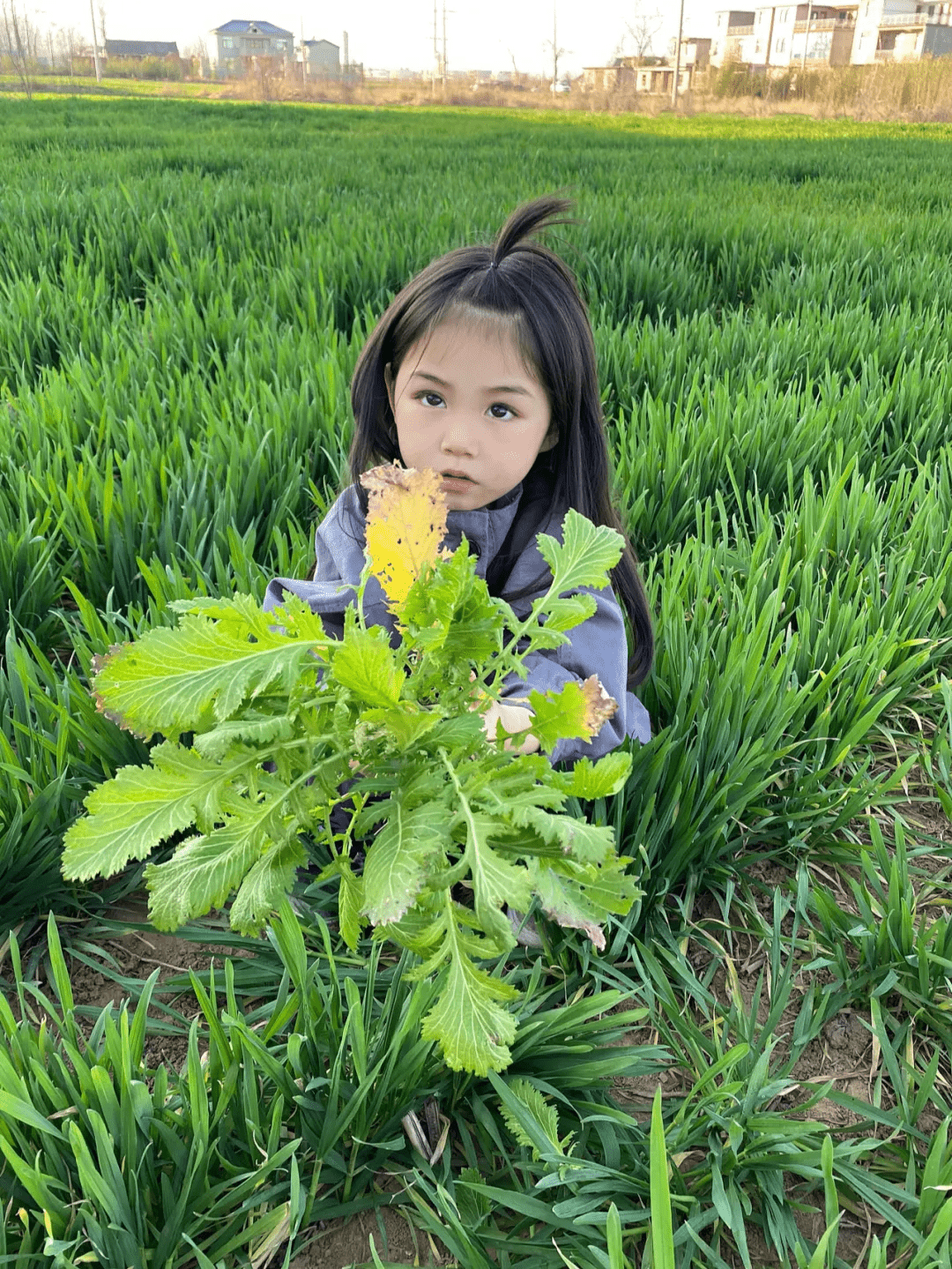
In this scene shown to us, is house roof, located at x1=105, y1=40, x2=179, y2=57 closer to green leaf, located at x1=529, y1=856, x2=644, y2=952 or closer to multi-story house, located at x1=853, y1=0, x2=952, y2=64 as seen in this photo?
multi-story house, located at x1=853, y1=0, x2=952, y2=64

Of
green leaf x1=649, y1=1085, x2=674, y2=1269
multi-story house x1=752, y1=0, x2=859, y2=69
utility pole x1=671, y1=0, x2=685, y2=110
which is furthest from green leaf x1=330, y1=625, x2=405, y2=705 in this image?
multi-story house x1=752, y1=0, x2=859, y2=69

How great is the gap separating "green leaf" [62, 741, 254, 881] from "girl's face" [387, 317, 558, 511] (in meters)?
0.59

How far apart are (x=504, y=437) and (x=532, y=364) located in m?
0.10

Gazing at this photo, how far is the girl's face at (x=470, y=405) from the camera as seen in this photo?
1.10 m

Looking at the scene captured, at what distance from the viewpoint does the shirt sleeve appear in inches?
45.1

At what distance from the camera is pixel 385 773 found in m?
0.66

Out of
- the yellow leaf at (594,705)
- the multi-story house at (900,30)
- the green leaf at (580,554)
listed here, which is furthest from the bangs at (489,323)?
the multi-story house at (900,30)

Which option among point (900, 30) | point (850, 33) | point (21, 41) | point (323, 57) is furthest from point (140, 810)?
point (323, 57)

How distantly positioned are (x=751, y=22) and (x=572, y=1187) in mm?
65767

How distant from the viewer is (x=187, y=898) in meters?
0.59

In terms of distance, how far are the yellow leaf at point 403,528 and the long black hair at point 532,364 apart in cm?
55

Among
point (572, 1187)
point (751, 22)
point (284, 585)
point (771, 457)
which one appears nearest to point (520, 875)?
point (572, 1187)

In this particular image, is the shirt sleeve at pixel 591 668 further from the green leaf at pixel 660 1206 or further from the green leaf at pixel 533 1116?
the green leaf at pixel 660 1206

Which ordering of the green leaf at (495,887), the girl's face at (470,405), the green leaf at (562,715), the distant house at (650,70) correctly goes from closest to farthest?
1. the green leaf at (495,887)
2. the green leaf at (562,715)
3. the girl's face at (470,405)
4. the distant house at (650,70)
